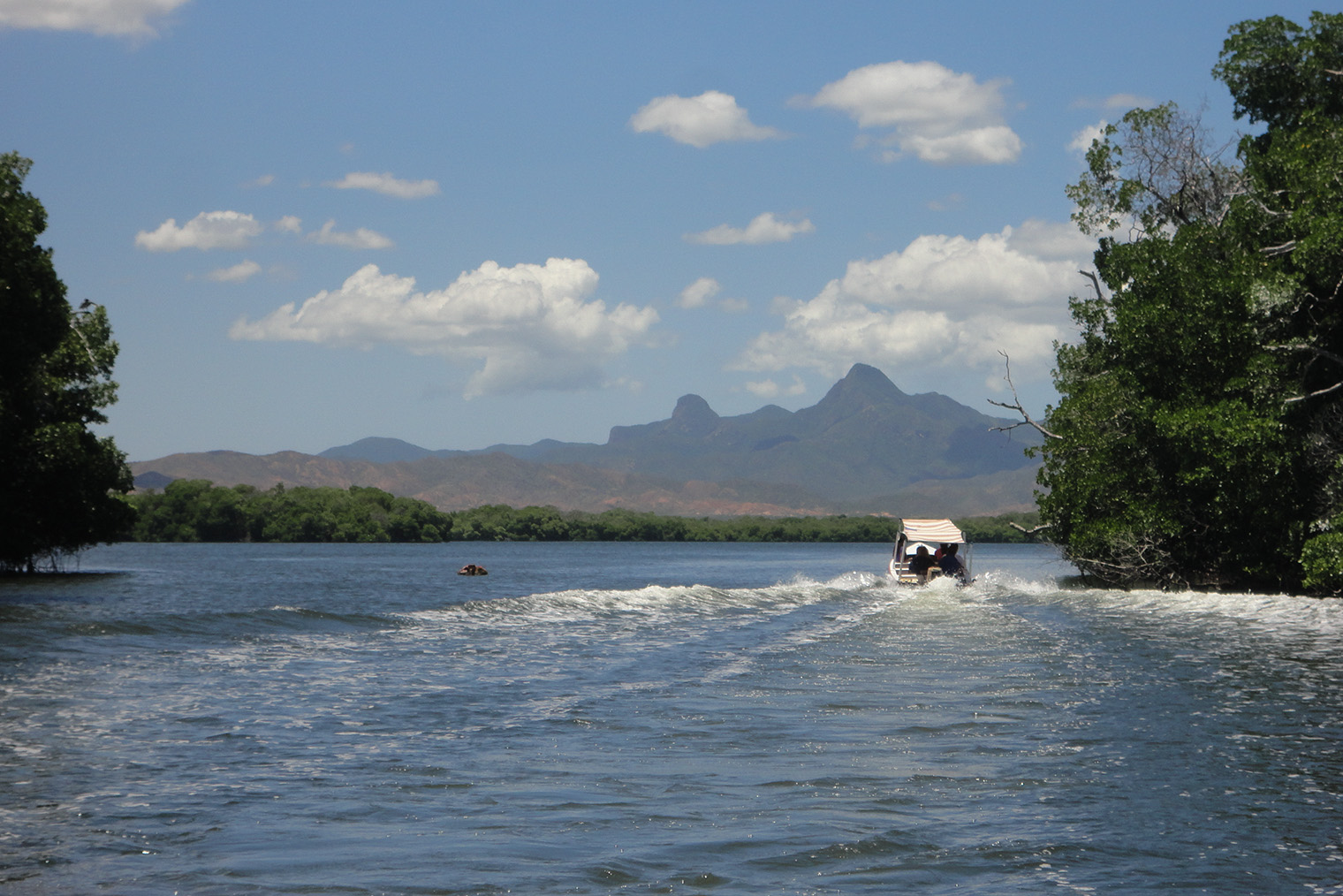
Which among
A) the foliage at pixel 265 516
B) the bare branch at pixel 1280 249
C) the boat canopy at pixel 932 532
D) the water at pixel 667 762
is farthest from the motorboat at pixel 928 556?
the foliage at pixel 265 516

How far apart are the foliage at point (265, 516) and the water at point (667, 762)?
107 m

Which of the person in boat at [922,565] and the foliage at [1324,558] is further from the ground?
the foliage at [1324,558]

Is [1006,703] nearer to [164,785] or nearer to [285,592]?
[164,785]

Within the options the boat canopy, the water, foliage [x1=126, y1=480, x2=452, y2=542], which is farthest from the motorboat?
foliage [x1=126, y1=480, x2=452, y2=542]

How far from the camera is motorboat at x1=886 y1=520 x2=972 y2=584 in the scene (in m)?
38.6

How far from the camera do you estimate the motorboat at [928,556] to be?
38.6 meters

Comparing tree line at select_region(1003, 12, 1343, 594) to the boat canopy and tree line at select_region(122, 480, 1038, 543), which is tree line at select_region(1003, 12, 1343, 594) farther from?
tree line at select_region(122, 480, 1038, 543)

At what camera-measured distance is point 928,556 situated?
39188 mm

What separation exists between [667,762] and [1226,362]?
2704cm

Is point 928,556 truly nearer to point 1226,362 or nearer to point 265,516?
point 1226,362

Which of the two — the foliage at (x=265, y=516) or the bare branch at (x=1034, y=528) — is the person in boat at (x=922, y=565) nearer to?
the bare branch at (x=1034, y=528)

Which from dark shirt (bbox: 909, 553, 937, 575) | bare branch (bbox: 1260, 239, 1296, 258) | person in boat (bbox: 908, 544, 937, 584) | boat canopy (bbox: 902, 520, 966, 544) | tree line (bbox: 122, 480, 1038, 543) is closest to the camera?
bare branch (bbox: 1260, 239, 1296, 258)

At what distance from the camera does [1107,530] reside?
3444cm

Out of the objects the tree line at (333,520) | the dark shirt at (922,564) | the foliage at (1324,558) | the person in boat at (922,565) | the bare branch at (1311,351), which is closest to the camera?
the foliage at (1324,558)
